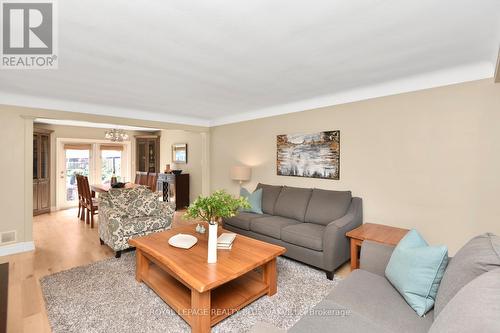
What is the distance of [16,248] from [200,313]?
3.47 metres

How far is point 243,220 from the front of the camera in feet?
12.1

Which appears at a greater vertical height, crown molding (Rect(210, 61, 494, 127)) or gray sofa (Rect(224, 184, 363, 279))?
crown molding (Rect(210, 61, 494, 127))

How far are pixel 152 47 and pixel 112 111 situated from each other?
2.72 metres

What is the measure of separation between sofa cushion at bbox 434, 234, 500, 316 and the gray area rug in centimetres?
116

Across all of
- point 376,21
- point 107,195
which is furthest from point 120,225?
point 376,21

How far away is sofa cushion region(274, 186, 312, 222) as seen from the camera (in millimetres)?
3562

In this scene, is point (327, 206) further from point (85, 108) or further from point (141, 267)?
point (85, 108)

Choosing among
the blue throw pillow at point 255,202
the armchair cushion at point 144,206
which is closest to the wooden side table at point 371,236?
the blue throw pillow at point 255,202

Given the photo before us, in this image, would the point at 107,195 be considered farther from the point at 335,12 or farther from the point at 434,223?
the point at 434,223

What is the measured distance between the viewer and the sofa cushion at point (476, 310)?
765 mm

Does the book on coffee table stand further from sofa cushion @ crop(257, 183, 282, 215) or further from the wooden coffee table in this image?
sofa cushion @ crop(257, 183, 282, 215)

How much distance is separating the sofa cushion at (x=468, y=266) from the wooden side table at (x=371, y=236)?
46.0 inches

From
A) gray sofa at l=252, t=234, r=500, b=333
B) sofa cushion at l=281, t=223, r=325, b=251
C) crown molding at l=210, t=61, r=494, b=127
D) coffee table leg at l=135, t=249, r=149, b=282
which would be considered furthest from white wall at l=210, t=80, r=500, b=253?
coffee table leg at l=135, t=249, r=149, b=282

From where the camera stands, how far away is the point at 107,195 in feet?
Answer: 12.3
